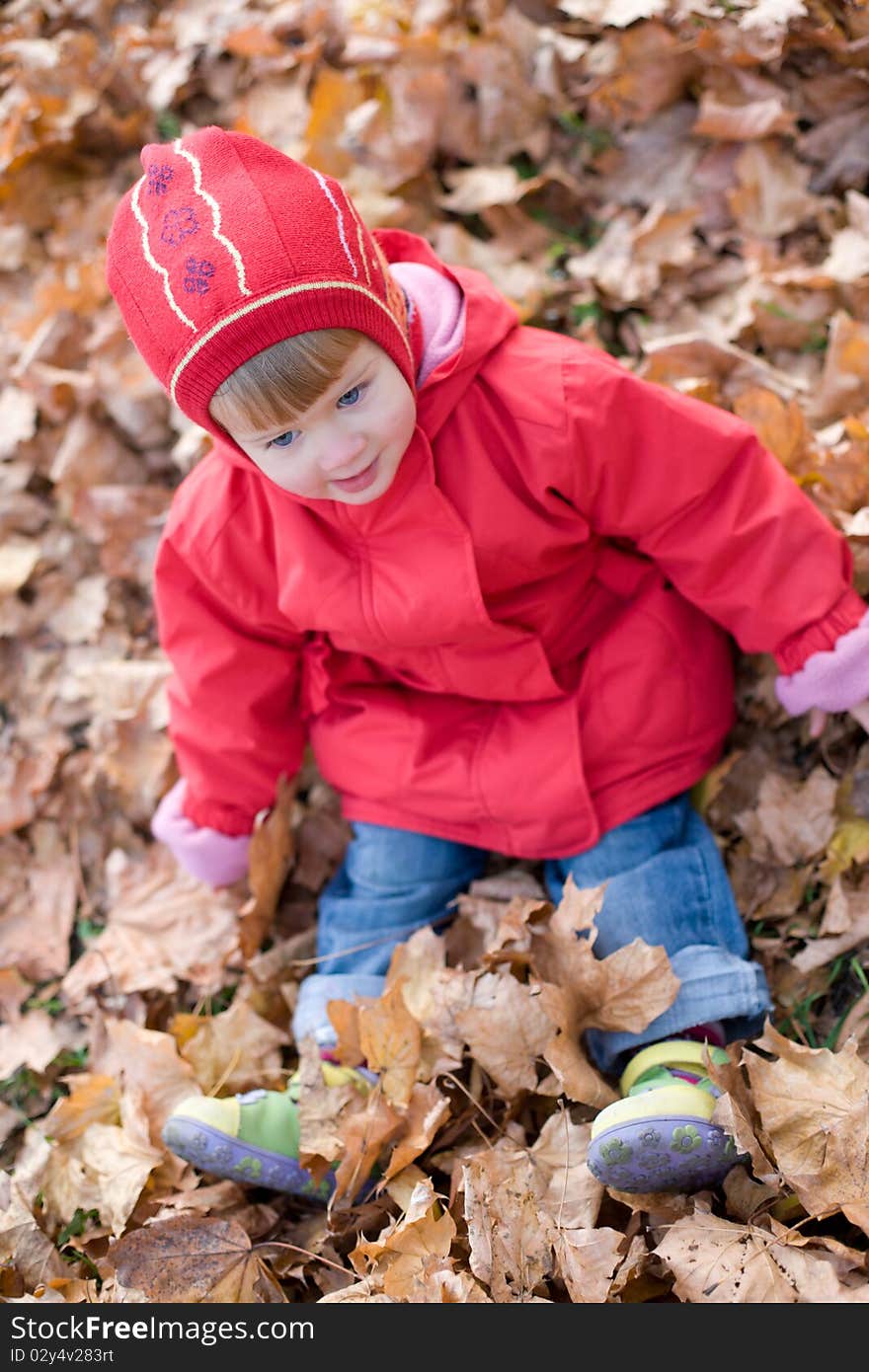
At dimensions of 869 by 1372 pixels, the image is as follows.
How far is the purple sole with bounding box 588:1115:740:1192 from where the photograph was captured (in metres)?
1.40

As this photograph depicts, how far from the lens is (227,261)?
1.28 m

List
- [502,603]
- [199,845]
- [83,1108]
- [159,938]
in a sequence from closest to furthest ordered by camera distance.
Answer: [502,603], [83,1108], [199,845], [159,938]

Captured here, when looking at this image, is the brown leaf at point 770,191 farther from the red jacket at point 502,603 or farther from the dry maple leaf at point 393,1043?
the dry maple leaf at point 393,1043

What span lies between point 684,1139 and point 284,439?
→ 1001 mm

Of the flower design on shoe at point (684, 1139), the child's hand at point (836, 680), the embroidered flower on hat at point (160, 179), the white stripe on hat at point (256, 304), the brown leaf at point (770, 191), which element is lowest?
the flower design on shoe at point (684, 1139)

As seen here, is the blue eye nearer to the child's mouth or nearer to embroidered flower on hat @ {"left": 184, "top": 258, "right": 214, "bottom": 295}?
the child's mouth

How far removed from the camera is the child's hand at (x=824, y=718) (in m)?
1.73

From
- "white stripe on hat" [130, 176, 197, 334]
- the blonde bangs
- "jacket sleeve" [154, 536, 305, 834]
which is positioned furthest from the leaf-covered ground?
"white stripe on hat" [130, 176, 197, 334]

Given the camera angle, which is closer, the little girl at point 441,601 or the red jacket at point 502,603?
the little girl at point 441,601

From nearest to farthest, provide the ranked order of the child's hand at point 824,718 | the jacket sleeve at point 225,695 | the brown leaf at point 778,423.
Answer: the child's hand at point 824,718 < the jacket sleeve at point 225,695 < the brown leaf at point 778,423

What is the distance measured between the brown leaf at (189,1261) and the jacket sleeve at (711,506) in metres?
1.17

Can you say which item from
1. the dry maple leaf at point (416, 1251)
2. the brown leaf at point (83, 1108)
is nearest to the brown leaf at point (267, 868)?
the brown leaf at point (83, 1108)

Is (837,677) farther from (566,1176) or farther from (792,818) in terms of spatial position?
(566,1176)

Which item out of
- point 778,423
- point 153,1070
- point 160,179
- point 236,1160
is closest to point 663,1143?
point 236,1160
